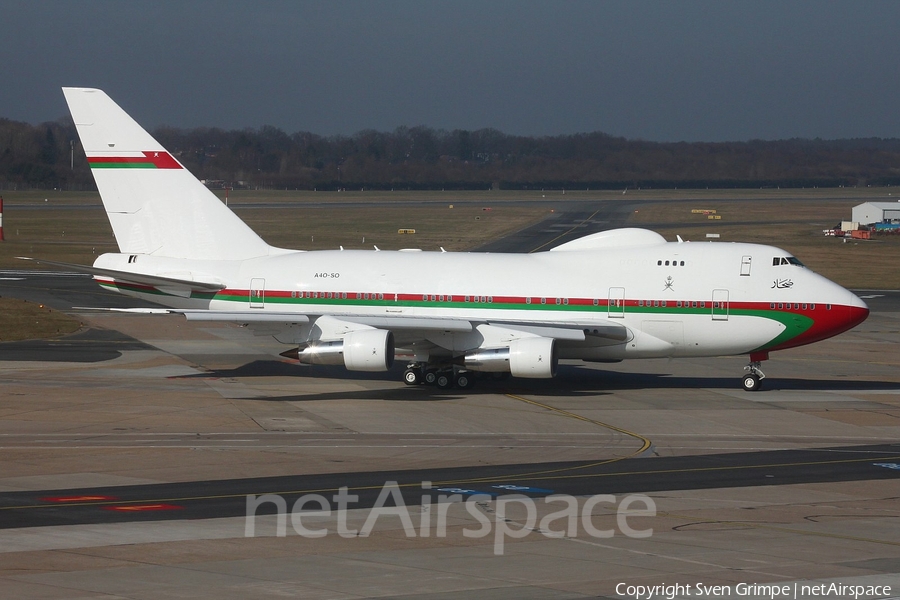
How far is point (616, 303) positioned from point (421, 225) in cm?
9152

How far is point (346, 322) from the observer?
37.6 meters

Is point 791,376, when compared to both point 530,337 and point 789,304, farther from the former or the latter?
point 530,337

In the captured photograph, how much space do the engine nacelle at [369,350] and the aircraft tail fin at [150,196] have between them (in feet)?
26.4

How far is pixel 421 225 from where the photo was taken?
13012 cm

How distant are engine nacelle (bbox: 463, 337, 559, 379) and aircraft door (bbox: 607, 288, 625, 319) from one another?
324 cm

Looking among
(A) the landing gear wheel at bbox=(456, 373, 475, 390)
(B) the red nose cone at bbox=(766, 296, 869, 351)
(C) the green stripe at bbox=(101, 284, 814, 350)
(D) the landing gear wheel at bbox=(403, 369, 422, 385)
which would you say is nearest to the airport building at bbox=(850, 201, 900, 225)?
(B) the red nose cone at bbox=(766, 296, 869, 351)

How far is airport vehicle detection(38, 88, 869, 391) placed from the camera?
125ft

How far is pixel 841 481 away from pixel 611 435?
744cm

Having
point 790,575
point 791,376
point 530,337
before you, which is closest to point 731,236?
point 791,376

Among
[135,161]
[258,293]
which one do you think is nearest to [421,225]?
[135,161]

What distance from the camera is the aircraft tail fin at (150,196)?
42.7m

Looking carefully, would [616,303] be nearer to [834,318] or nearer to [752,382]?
[752,382]

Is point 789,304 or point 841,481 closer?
point 841,481

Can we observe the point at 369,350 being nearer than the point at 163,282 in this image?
Yes
